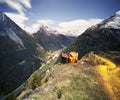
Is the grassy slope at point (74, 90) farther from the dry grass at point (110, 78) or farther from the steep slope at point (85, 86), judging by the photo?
the dry grass at point (110, 78)

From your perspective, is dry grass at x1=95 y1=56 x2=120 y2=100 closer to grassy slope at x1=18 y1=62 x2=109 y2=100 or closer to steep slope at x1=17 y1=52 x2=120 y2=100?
steep slope at x1=17 y1=52 x2=120 y2=100

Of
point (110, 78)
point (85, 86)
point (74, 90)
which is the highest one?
point (110, 78)

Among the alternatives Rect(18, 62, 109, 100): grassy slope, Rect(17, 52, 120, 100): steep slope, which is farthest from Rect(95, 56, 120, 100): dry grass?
Rect(18, 62, 109, 100): grassy slope

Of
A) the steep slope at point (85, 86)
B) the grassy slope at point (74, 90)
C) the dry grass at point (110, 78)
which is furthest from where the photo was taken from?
the dry grass at point (110, 78)

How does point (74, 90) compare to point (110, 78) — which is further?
point (110, 78)

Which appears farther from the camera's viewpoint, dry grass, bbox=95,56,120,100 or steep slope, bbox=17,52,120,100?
dry grass, bbox=95,56,120,100

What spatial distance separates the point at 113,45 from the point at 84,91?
5712 inches

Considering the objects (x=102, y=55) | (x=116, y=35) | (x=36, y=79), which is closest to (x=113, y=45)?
(x=116, y=35)

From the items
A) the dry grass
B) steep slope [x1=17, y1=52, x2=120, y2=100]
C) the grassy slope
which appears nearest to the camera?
the grassy slope

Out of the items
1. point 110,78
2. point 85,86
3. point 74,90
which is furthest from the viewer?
point 110,78

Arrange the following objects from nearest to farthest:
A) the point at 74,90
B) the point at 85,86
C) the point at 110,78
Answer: the point at 74,90 < the point at 85,86 < the point at 110,78

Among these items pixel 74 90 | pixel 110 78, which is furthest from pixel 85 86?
pixel 110 78

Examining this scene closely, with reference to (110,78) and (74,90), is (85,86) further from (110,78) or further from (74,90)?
(110,78)

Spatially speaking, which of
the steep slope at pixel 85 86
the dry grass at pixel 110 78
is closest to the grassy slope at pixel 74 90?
the steep slope at pixel 85 86
